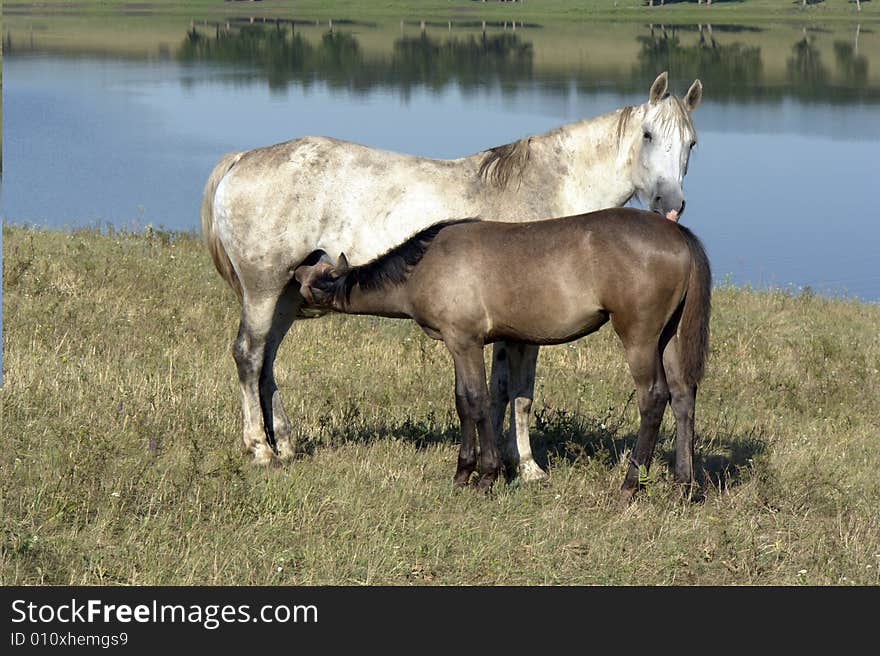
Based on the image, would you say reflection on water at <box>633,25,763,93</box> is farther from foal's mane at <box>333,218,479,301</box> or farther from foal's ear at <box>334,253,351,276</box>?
foal's ear at <box>334,253,351,276</box>

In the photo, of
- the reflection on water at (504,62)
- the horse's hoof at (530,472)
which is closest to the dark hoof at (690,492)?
the horse's hoof at (530,472)

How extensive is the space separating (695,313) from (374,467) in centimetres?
226

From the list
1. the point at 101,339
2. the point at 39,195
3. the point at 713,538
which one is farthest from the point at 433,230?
the point at 39,195

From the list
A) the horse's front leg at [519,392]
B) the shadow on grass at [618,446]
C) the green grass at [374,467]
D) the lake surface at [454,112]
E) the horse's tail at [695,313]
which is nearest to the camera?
the green grass at [374,467]

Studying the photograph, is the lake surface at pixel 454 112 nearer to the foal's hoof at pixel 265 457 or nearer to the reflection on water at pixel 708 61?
the reflection on water at pixel 708 61

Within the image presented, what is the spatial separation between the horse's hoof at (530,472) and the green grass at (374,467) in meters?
0.16

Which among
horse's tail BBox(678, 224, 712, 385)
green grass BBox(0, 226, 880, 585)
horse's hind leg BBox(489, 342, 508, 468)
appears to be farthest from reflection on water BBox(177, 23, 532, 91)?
horse's tail BBox(678, 224, 712, 385)

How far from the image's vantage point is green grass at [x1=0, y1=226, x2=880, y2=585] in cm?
621

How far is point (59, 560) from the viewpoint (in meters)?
5.90

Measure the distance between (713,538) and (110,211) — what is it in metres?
21.4

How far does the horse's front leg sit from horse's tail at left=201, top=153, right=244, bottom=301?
77.1 inches

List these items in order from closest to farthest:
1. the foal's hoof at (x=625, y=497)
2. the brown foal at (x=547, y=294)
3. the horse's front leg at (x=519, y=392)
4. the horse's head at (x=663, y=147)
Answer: the brown foal at (x=547, y=294)
the foal's hoof at (x=625, y=497)
the horse's head at (x=663, y=147)
the horse's front leg at (x=519, y=392)

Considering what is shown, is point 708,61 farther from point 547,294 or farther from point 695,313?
point 547,294

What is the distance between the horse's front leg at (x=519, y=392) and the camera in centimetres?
789
